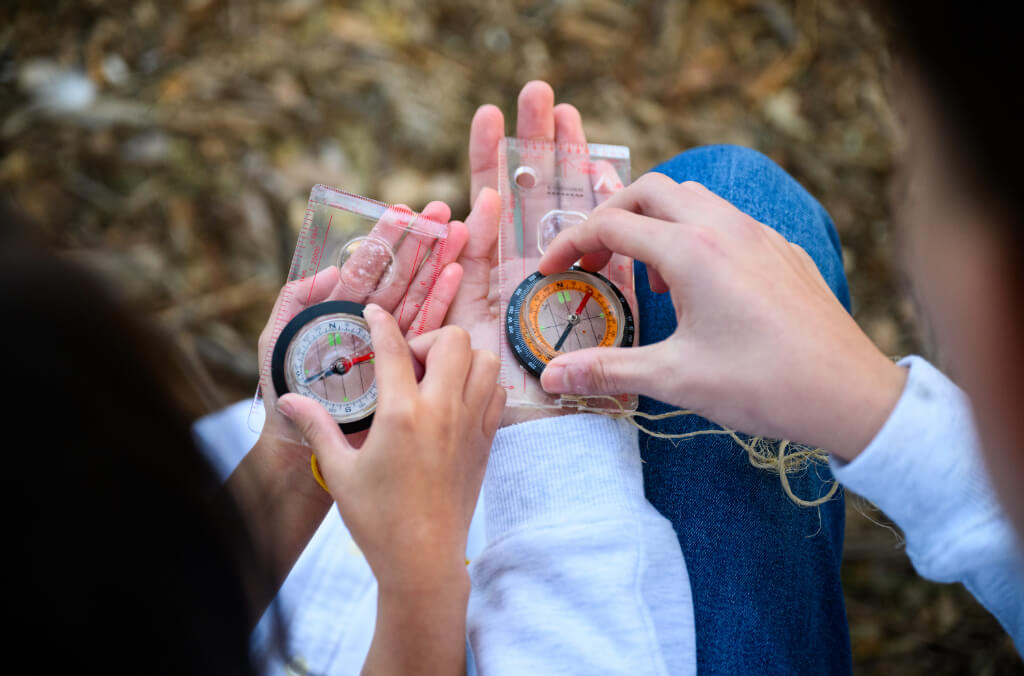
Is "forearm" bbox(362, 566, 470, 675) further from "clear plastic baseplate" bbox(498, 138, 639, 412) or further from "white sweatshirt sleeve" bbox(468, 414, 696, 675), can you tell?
"clear plastic baseplate" bbox(498, 138, 639, 412)

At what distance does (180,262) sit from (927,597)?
234 centimetres

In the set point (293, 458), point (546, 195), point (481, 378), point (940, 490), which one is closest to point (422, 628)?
point (481, 378)

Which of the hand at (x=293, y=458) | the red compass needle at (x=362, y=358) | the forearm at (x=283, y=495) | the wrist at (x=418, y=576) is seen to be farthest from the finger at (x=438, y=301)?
the wrist at (x=418, y=576)

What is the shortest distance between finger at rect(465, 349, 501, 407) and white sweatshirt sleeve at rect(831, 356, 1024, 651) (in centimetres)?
50

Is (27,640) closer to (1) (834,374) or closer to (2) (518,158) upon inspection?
(1) (834,374)

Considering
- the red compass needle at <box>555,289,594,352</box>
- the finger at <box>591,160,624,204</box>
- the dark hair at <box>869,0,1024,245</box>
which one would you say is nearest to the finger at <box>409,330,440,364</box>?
the red compass needle at <box>555,289,594,352</box>

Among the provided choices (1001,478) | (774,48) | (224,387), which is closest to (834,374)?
(1001,478)

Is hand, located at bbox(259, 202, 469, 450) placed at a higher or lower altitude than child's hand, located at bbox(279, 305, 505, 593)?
higher

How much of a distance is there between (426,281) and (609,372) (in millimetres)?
483

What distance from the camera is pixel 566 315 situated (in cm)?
133

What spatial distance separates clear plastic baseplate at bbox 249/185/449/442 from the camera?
1.35 meters

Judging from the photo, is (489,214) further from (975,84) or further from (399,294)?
(975,84)

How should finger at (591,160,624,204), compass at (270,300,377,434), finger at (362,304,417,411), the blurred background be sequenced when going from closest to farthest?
finger at (362,304,417,411) < compass at (270,300,377,434) < finger at (591,160,624,204) < the blurred background

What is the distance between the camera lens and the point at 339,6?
228 cm
